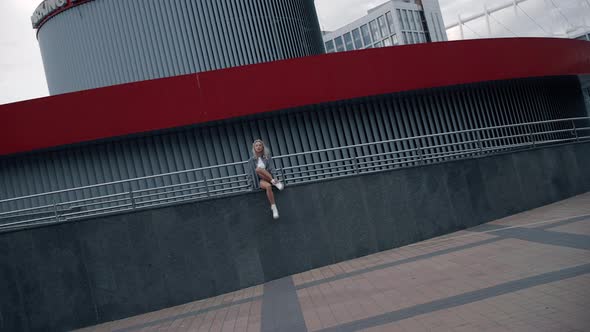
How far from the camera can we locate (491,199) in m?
12.3

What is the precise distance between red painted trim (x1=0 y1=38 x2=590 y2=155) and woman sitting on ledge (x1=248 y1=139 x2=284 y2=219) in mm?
2872

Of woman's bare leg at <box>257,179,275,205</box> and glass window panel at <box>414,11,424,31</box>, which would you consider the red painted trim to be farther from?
glass window panel at <box>414,11,424,31</box>

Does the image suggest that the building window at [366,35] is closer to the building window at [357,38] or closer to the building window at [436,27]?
the building window at [357,38]

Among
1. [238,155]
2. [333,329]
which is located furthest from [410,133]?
[333,329]

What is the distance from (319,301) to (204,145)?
738 cm

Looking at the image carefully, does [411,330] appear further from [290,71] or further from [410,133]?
[410,133]

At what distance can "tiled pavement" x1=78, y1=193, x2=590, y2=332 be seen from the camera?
5570 mm

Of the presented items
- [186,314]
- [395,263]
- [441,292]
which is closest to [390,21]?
[395,263]

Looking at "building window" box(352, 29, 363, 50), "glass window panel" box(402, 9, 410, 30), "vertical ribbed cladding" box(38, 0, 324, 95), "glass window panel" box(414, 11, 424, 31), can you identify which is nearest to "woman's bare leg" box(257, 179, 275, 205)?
"vertical ribbed cladding" box(38, 0, 324, 95)

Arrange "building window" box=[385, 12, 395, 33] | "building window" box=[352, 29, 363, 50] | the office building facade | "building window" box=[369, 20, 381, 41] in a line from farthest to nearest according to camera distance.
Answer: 1. "building window" box=[352, 29, 363, 50]
2. "building window" box=[369, 20, 381, 41]
3. the office building facade
4. "building window" box=[385, 12, 395, 33]

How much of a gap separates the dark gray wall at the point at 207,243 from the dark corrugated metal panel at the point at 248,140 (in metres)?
3.07

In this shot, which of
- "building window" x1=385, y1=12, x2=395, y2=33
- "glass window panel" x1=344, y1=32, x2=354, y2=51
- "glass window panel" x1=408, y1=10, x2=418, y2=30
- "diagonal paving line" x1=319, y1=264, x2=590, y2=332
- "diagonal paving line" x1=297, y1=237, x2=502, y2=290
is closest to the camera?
"diagonal paving line" x1=319, y1=264, x2=590, y2=332

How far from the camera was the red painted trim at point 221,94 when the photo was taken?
1270 centimetres

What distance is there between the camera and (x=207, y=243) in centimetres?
1031
